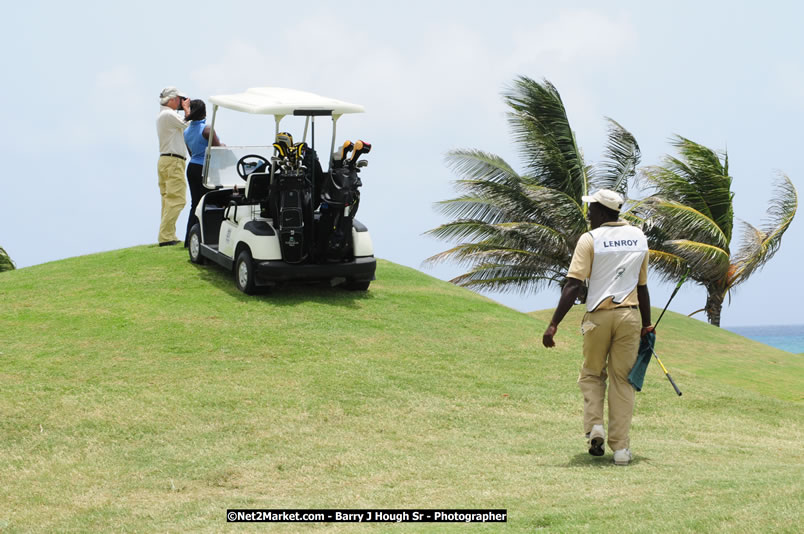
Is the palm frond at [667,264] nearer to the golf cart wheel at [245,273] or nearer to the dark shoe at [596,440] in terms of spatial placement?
the golf cart wheel at [245,273]

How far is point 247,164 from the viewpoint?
1405 centimetres

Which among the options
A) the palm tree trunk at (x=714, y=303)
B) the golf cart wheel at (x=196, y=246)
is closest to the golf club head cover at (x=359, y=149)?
the golf cart wheel at (x=196, y=246)

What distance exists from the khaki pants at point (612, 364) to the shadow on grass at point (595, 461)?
175mm

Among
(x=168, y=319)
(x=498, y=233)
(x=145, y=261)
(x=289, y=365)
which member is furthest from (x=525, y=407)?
(x=498, y=233)

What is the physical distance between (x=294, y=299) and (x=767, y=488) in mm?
8381

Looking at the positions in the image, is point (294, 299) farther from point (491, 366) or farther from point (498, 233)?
point (498, 233)

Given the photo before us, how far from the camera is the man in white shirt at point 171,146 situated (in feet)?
49.1

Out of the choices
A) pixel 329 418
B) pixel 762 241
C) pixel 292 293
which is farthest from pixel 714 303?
pixel 329 418

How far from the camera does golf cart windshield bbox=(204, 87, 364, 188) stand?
12.5 meters

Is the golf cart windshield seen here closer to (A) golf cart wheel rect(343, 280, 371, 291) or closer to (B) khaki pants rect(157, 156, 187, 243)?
(B) khaki pants rect(157, 156, 187, 243)

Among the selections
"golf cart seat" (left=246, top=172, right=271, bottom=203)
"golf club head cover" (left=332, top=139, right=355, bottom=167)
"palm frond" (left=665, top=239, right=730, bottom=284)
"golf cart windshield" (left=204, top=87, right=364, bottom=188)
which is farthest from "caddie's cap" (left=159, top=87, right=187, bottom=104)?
"palm frond" (left=665, top=239, right=730, bottom=284)

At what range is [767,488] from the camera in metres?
5.85

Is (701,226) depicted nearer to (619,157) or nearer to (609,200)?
(619,157)

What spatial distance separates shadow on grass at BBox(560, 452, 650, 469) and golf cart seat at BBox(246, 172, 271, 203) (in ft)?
22.2
